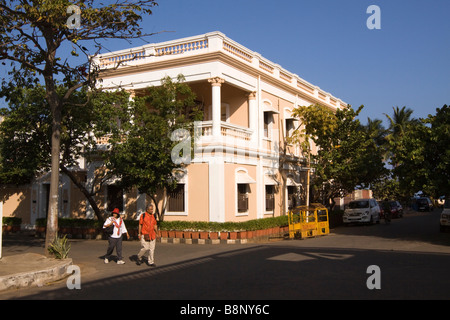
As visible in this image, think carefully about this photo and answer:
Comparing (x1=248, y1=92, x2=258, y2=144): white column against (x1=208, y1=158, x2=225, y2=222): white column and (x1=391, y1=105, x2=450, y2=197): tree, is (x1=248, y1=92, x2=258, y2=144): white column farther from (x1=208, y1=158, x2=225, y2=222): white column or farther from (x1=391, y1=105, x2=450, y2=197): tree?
(x1=391, y1=105, x2=450, y2=197): tree

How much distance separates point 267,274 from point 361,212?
19858 millimetres

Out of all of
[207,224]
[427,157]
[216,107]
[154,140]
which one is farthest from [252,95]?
[427,157]

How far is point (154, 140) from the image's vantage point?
18.1 metres

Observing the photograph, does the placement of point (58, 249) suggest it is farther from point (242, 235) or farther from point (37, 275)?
point (242, 235)

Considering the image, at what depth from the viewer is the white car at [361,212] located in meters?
28.9

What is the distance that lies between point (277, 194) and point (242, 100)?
5.60 metres

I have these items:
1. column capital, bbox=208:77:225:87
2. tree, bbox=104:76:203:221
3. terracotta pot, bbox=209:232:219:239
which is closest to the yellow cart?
terracotta pot, bbox=209:232:219:239

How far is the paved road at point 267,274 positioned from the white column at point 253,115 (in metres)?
7.31

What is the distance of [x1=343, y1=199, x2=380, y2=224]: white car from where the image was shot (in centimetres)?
2889

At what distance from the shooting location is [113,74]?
2291 cm

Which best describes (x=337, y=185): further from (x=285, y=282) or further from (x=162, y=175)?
(x=285, y=282)

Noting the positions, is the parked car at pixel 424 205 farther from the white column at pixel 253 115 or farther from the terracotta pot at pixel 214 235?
the terracotta pot at pixel 214 235
